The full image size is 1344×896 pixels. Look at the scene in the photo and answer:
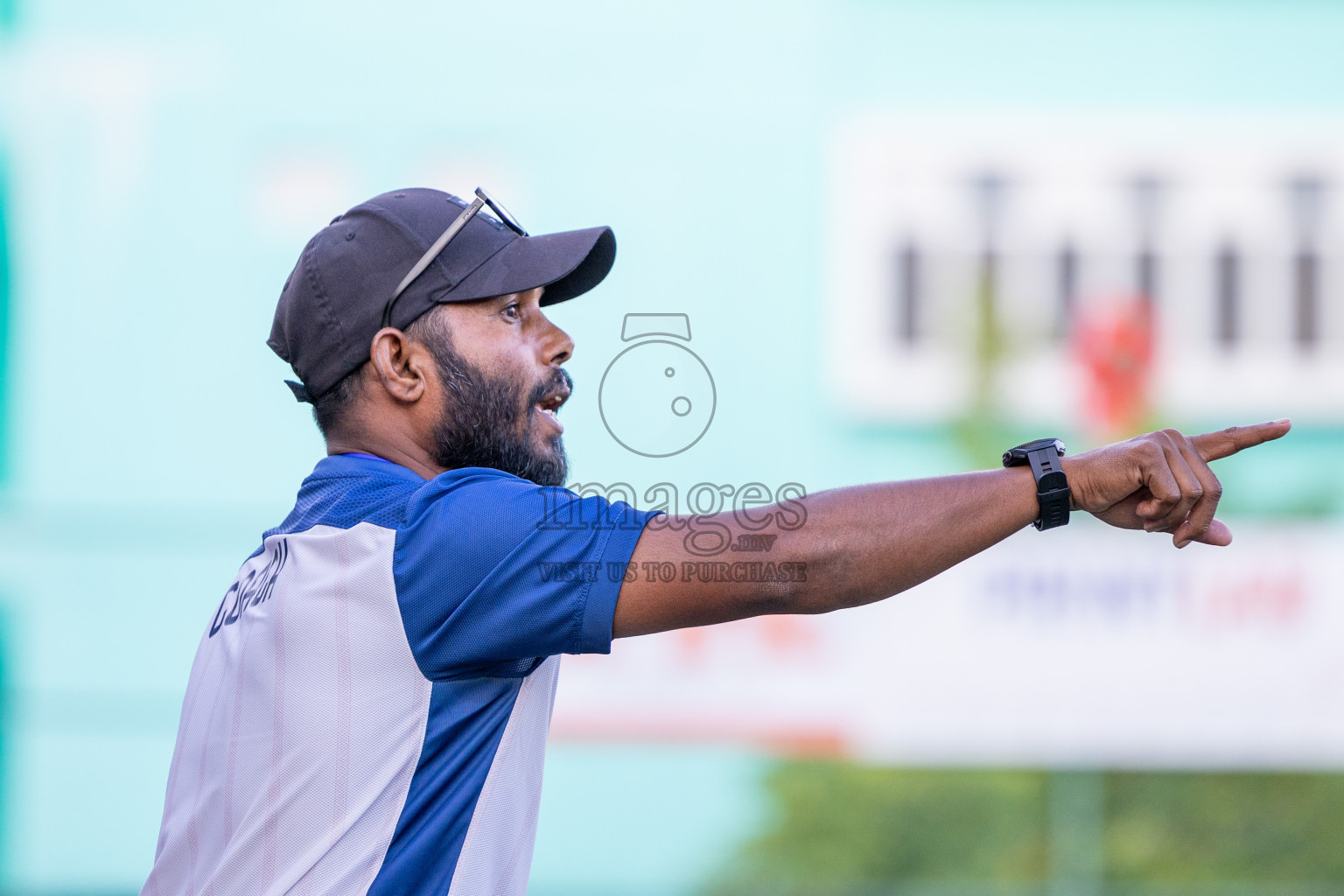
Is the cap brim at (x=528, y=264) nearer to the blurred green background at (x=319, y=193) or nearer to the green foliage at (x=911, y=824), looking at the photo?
the green foliage at (x=911, y=824)

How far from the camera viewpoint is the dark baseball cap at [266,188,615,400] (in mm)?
2260

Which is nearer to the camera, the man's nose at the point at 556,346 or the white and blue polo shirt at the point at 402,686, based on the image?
the white and blue polo shirt at the point at 402,686

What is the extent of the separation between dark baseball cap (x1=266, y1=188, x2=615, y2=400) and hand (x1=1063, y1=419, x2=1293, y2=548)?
0.91 m

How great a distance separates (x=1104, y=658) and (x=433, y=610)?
649cm

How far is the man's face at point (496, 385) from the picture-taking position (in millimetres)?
2289

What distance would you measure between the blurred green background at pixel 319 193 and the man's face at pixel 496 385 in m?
6.88

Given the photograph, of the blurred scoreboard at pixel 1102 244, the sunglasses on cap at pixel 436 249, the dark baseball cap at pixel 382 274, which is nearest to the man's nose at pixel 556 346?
the dark baseball cap at pixel 382 274

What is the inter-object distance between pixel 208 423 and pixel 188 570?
1050 mm

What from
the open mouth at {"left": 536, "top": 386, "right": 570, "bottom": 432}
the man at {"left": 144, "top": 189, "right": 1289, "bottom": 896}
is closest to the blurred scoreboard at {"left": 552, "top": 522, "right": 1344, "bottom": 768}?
the open mouth at {"left": 536, "top": 386, "right": 570, "bottom": 432}

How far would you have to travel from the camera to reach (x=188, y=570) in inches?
370

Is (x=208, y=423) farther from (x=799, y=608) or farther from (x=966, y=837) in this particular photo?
(x=799, y=608)

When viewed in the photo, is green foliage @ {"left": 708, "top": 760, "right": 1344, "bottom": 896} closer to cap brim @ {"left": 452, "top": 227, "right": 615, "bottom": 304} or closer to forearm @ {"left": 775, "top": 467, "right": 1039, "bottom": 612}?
cap brim @ {"left": 452, "top": 227, "right": 615, "bottom": 304}

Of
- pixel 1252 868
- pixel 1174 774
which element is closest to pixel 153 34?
pixel 1174 774

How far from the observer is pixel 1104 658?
776 cm
